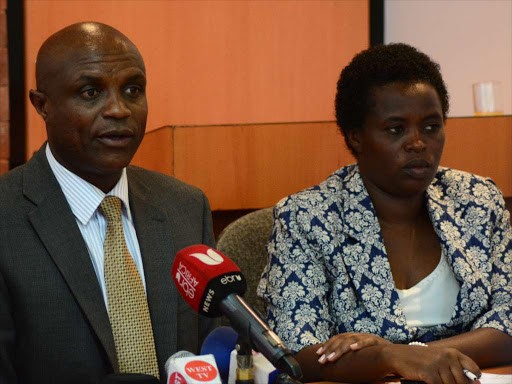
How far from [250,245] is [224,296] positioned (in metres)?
1.08

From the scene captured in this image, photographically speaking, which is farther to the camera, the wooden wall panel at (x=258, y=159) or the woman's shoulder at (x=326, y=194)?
the wooden wall panel at (x=258, y=159)

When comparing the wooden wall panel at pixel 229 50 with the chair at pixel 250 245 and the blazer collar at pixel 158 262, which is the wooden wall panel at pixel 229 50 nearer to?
the chair at pixel 250 245

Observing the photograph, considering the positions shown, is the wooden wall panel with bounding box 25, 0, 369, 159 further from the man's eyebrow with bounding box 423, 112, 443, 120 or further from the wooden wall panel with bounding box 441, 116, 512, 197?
the man's eyebrow with bounding box 423, 112, 443, 120

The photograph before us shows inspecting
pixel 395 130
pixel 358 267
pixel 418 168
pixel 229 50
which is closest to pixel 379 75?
pixel 395 130

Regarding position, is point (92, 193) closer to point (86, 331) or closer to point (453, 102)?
point (86, 331)

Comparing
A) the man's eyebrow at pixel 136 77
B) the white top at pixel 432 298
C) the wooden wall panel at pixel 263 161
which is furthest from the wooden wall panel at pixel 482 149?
the man's eyebrow at pixel 136 77

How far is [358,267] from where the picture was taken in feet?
6.12

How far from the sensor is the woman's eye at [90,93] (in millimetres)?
1506

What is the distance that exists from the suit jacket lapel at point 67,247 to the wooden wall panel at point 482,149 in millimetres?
1572

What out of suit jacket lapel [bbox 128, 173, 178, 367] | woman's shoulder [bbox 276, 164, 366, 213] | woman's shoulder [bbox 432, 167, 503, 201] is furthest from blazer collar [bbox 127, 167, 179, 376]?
woman's shoulder [bbox 432, 167, 503, 201]

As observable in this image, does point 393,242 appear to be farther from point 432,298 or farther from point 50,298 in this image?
point 50,298

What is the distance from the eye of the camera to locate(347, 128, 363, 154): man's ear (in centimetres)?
203

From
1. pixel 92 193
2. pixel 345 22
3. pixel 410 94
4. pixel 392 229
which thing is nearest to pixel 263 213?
pixel 392 229

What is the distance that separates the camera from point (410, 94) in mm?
1908
